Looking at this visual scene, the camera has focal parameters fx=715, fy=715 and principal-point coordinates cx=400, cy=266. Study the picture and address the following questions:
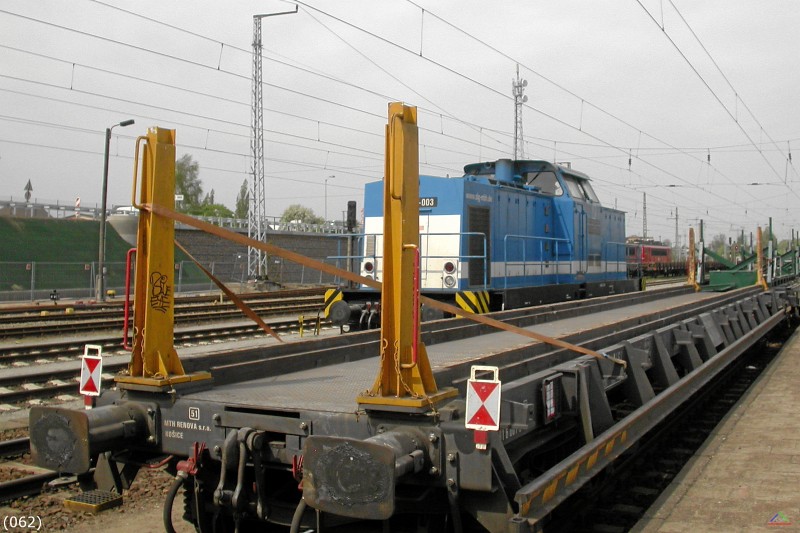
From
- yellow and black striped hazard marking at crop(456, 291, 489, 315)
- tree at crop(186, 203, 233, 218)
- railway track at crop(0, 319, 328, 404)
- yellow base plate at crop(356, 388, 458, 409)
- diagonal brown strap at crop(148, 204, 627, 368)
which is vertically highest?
tree at crop(186, 203, 233, 218)

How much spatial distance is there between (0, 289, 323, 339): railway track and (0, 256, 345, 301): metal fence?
6.50ft

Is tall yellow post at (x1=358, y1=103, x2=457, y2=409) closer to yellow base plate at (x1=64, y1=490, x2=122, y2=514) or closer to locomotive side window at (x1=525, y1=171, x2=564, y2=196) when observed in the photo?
yellow base plate at (x1=64, y1=490, x2=122, y2=514)

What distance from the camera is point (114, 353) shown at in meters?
12.9

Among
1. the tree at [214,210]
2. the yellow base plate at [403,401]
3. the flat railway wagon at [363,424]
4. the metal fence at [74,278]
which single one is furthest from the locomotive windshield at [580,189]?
the tree at [214,210]

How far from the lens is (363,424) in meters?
3.47

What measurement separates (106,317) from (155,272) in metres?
16.1

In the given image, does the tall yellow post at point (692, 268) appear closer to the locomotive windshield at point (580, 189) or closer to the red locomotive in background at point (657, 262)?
the locomotive windshield at point (580, 189)

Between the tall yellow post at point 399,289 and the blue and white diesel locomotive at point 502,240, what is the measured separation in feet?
18.6

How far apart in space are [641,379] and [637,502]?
1031 mm

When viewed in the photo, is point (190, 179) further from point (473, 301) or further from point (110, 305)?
point (473, 301)

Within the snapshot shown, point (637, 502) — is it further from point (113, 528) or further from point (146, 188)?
point (146, 188)

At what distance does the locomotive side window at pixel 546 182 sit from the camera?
558 inches

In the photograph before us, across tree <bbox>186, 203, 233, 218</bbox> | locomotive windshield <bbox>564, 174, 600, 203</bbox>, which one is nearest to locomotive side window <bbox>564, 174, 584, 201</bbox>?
locomotive windshield <bbox>564, 174, 600, 203</bbox>

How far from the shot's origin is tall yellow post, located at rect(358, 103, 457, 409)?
3420mm
